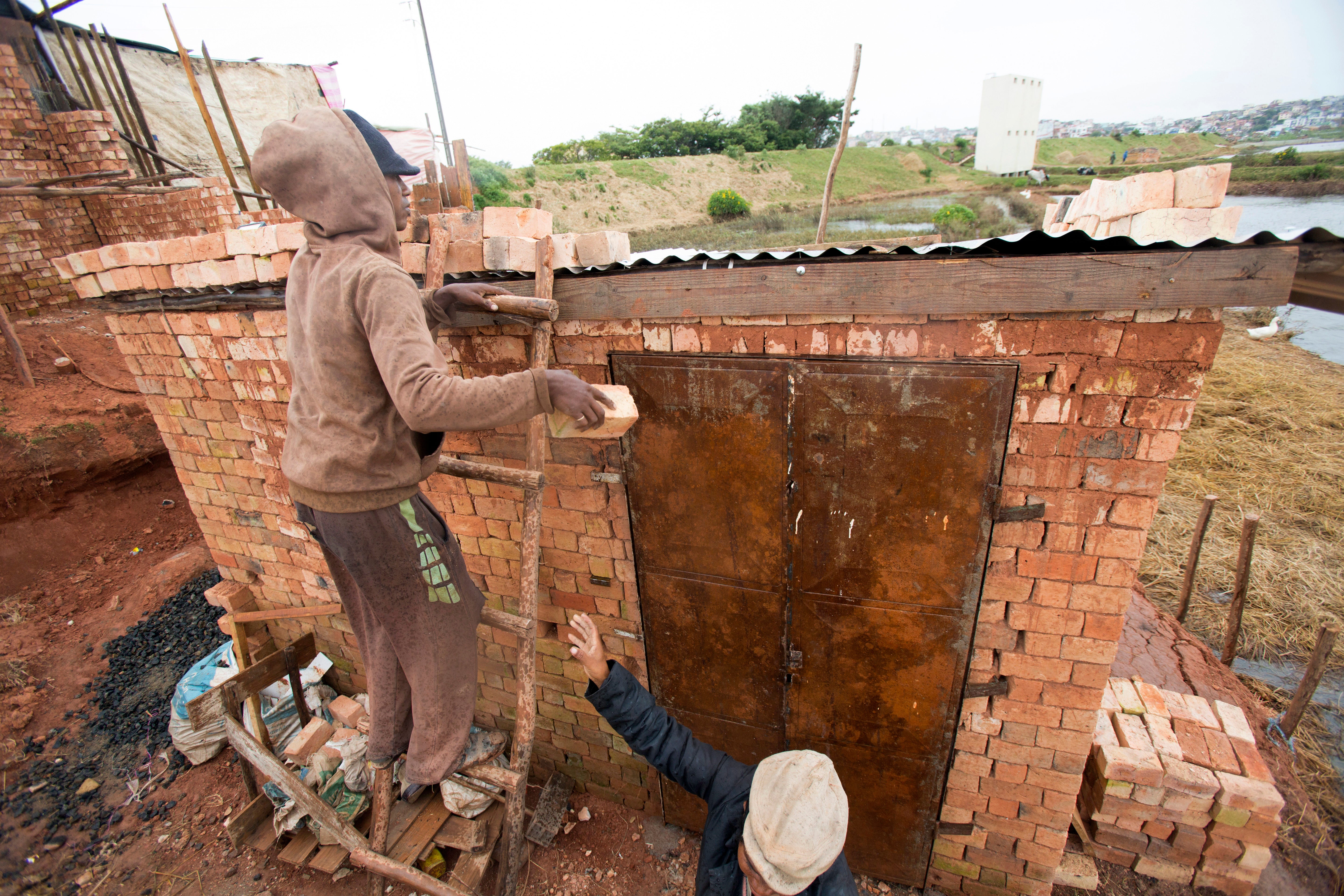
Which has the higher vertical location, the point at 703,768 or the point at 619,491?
the point at 619,491

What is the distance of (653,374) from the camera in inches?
100

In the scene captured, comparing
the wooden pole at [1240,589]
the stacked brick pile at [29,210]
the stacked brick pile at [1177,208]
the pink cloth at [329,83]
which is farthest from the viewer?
the pink cloth at [329,83]

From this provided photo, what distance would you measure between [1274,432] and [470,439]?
1096 centimetres

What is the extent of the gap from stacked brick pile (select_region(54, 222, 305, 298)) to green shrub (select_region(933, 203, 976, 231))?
20407mm

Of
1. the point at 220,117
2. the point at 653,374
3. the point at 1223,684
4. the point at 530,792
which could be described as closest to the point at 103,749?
the point at 530,792

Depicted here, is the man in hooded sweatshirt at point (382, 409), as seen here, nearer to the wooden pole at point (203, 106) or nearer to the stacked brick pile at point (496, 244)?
the stacked brick pile at point (496, 244)

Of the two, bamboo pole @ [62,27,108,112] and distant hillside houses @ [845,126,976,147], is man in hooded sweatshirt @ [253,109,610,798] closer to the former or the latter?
bamboo pole @ [62,27,108,112]

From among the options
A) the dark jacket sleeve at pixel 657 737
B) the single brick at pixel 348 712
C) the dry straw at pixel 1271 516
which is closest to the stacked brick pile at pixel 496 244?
the dark jacket sleeve at pixel 657 737

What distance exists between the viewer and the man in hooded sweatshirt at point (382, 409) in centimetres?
162

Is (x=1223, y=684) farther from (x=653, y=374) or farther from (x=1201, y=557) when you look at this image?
(x=653, y=374)

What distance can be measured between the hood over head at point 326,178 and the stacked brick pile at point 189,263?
3.36 ft

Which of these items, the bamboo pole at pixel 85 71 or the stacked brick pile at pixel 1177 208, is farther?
the bamboo pole at pixel 85 71

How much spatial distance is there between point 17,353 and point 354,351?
870cm

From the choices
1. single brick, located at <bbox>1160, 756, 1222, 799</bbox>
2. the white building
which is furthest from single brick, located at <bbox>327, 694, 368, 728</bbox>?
the white building
